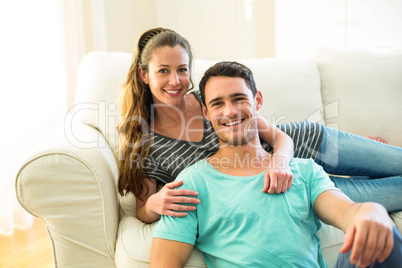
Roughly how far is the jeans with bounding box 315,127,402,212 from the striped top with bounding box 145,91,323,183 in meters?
0.05

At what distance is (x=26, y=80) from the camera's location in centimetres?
222

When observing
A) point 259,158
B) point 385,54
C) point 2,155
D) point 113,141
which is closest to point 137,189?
point 113,141

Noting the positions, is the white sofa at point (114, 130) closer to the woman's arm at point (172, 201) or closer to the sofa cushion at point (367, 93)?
the sofa cushion at point (367, 93)

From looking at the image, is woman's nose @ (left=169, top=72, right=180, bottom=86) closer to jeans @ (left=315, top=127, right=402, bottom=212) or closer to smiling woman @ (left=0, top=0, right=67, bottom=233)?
jeans @ (left=315, top=127, right=402, bottom=212)

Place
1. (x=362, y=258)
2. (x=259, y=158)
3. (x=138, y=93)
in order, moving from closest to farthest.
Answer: (x=362, y=258) < (x=259, y=158) < (x=138, y=93)

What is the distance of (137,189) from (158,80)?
1.33 ft

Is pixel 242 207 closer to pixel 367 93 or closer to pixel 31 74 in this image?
pixel 367 93

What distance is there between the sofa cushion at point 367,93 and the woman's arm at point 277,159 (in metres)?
0.57

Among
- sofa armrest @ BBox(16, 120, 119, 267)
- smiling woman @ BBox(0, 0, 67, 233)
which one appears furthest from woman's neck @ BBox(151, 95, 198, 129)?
smiling woman @ BBox(0, 0, 67, 233)

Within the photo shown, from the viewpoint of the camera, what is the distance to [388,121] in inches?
74.1

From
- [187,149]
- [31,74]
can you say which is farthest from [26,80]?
[187,149]

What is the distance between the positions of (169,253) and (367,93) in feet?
4.39

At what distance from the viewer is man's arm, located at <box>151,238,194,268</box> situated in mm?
1029

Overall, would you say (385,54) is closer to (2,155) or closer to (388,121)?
(388,121)
